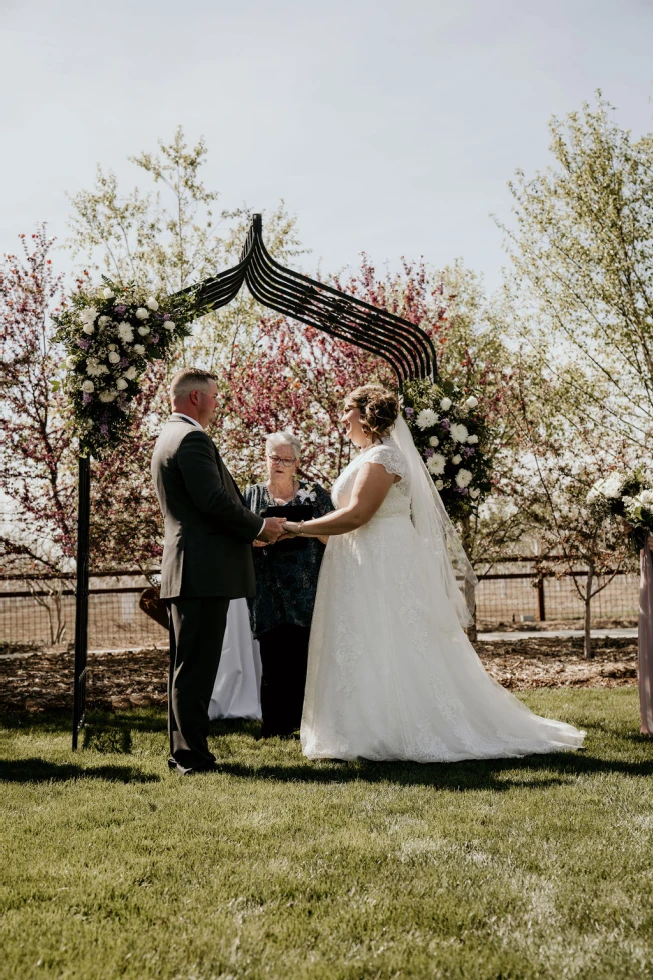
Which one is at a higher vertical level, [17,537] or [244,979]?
[17,537]

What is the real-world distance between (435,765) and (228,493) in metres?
2.02

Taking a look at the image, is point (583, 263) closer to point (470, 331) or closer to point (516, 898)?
point (470, 331)

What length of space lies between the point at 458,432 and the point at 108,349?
282 centimetres

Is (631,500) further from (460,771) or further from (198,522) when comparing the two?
(198,522)

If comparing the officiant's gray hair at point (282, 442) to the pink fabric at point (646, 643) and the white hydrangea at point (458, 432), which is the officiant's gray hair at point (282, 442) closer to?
the white hydrangea at point (458, 432)

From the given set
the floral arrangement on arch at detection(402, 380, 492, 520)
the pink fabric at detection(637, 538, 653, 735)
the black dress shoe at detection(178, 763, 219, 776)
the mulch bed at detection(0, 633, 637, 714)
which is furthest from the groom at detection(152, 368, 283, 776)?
the mulch bed at detection(0, 633, 637, 714)

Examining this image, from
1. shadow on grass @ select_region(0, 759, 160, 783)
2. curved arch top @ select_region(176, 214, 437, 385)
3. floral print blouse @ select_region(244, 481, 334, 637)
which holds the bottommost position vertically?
shadow on grass @ select_region(0, 759, 160, 783)

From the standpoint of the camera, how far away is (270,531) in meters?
5.38

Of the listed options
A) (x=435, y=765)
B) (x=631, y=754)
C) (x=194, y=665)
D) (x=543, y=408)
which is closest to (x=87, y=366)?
(x=194, y=665)

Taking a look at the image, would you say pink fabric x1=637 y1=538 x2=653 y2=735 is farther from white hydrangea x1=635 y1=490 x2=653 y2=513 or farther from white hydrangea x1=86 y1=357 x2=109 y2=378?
white hydrangea x1=86 y1=357 x2=109 y2=378

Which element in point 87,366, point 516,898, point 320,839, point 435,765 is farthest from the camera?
point 87,366

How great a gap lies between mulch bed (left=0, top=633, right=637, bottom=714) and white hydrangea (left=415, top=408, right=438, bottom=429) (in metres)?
3.39

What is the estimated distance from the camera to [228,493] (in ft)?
16.9

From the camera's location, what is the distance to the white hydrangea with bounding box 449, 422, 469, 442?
686 centimetres
